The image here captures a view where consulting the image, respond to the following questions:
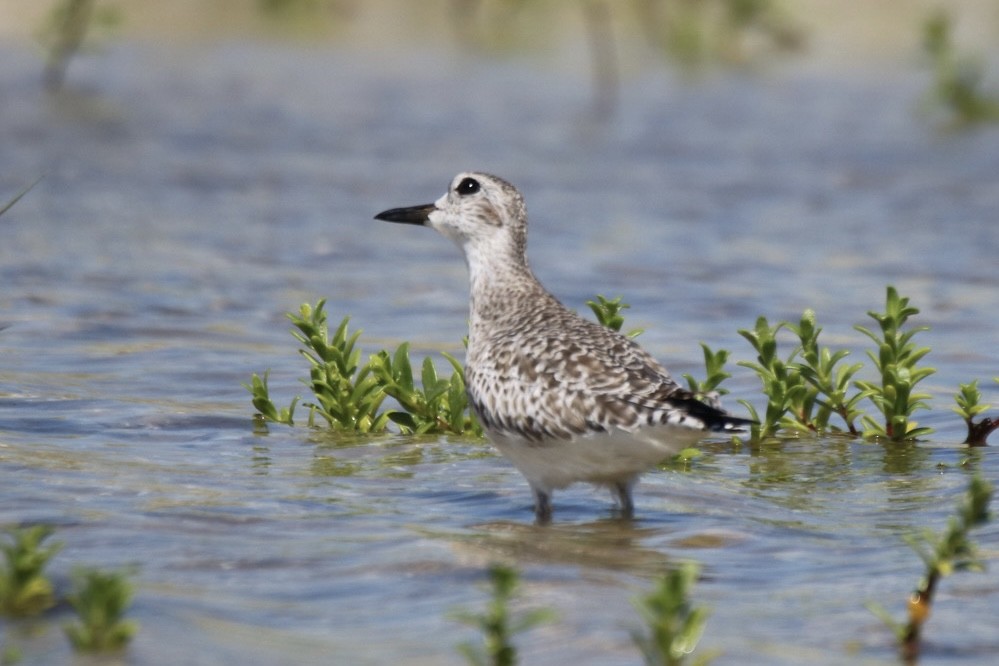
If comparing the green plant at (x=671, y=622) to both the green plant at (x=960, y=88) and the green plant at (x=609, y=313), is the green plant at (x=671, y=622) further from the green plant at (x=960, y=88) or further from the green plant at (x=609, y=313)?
the green plant at (x=960, y=88)

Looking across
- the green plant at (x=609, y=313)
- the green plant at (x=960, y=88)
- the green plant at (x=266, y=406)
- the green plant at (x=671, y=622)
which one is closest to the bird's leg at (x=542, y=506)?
the green plant at (x=609, y=313)

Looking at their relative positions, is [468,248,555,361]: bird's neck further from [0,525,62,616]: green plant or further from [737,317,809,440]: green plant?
[0,525,62,616]: green plant

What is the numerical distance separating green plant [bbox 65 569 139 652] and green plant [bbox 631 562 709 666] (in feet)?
5.00

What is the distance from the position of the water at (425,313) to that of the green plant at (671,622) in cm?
56

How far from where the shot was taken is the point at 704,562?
6727 mm

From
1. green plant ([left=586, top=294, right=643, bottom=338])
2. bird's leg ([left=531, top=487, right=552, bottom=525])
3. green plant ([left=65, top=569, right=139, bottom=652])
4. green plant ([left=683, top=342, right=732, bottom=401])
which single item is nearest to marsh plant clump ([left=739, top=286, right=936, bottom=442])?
green plant ([left=683, top=342, right=732, bottom=401])

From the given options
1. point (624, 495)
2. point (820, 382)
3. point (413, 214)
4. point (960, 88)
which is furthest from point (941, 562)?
point (960, 88)

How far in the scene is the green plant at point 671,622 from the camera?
15.7 feet

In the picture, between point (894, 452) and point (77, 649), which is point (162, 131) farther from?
point (77, 649)

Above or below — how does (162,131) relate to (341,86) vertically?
below

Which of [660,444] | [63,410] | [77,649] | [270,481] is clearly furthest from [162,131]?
[77,649]

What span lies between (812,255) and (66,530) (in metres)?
9.03

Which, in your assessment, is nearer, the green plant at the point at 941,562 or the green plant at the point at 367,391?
the green plant at the point at 941,562

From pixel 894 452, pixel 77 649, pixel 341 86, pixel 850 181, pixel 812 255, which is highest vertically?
pixel 341 86
